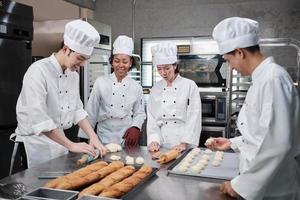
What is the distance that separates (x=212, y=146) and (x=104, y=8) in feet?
12.8

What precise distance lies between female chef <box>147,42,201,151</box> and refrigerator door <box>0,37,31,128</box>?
135 centimetres

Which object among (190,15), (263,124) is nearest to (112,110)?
(263,124)

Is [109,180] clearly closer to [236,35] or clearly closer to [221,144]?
[221,144]

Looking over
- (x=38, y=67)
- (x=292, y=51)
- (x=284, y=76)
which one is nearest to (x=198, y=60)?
(x=292, y=51)

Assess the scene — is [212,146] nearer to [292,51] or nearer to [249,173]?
[249,173]

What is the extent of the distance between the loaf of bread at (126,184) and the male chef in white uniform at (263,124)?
414 mm

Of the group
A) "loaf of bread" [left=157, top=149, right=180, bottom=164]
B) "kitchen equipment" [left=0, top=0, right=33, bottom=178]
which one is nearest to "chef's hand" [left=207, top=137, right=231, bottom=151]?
"loaf of bread" [left=157, top=149, right=180, bottom=164]

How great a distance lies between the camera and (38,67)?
2004 mm

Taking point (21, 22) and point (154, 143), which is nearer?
point (154, 143)

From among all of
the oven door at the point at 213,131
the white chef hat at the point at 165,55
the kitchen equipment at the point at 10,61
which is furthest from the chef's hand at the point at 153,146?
the oven door at the point at 213,131

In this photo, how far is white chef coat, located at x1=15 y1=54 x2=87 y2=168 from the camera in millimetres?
1906

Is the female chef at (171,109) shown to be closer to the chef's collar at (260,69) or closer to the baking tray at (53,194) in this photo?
the chef's collar at (260,69)

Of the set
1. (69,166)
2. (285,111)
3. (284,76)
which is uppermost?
(284,76)

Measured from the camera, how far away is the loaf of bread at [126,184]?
1383mm
